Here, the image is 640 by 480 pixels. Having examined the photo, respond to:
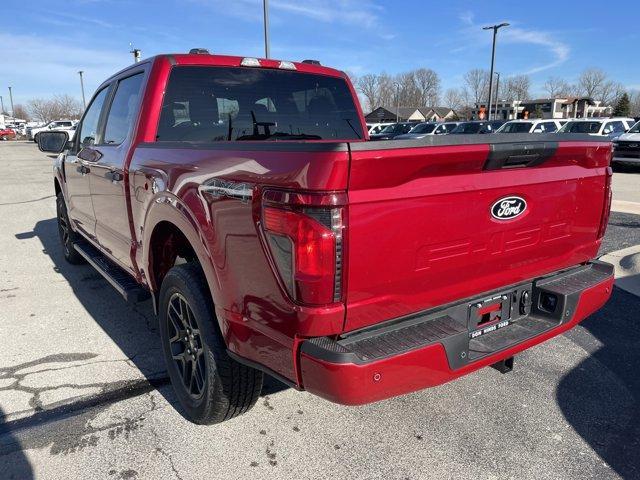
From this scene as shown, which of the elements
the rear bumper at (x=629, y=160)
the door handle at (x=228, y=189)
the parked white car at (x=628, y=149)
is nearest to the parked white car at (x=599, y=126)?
the parked white car at (x=628, y=149)

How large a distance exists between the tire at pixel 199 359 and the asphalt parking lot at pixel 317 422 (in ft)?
0.60

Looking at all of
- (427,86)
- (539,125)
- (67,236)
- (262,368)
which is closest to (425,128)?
(539,125)

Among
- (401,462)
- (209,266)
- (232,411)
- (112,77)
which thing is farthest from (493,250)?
(112,77)

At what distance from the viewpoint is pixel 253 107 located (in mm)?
3602

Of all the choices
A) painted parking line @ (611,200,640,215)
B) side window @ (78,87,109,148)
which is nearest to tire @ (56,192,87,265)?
side window @ (78,87,109,148)

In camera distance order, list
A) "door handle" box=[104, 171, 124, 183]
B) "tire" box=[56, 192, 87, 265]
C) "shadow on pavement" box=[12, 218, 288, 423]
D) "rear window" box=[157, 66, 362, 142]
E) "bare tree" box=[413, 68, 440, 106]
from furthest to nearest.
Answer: "bare tree" box=[413, 68, 440, 106]
"tire" box=[56, 192, 87, 265]
"door handle" box=[104, 171, 124, 183]
"rear window" box=[157, 66, 362, 142]
"shadow on pavement" box=[12, 218, 288, 423]

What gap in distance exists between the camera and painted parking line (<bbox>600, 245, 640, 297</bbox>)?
514 cm

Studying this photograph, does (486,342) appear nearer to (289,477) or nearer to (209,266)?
(289,477)

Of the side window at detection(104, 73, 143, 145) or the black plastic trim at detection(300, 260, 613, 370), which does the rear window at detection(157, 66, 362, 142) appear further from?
the black plastic trim at detection(300, 260, 613, 370)

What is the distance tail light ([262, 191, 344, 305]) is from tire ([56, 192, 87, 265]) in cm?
472

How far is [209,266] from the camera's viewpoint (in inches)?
93.0

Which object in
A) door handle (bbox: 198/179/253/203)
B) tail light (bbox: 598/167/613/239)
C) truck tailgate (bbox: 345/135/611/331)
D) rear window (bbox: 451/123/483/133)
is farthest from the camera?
rear window (bbox: 451/123/483/133)

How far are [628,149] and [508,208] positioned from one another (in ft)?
56.1

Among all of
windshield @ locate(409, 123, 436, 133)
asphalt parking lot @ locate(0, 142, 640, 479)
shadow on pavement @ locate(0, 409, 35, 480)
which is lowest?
asphalt parking lot @ locate(0, 142, 640, 479)
